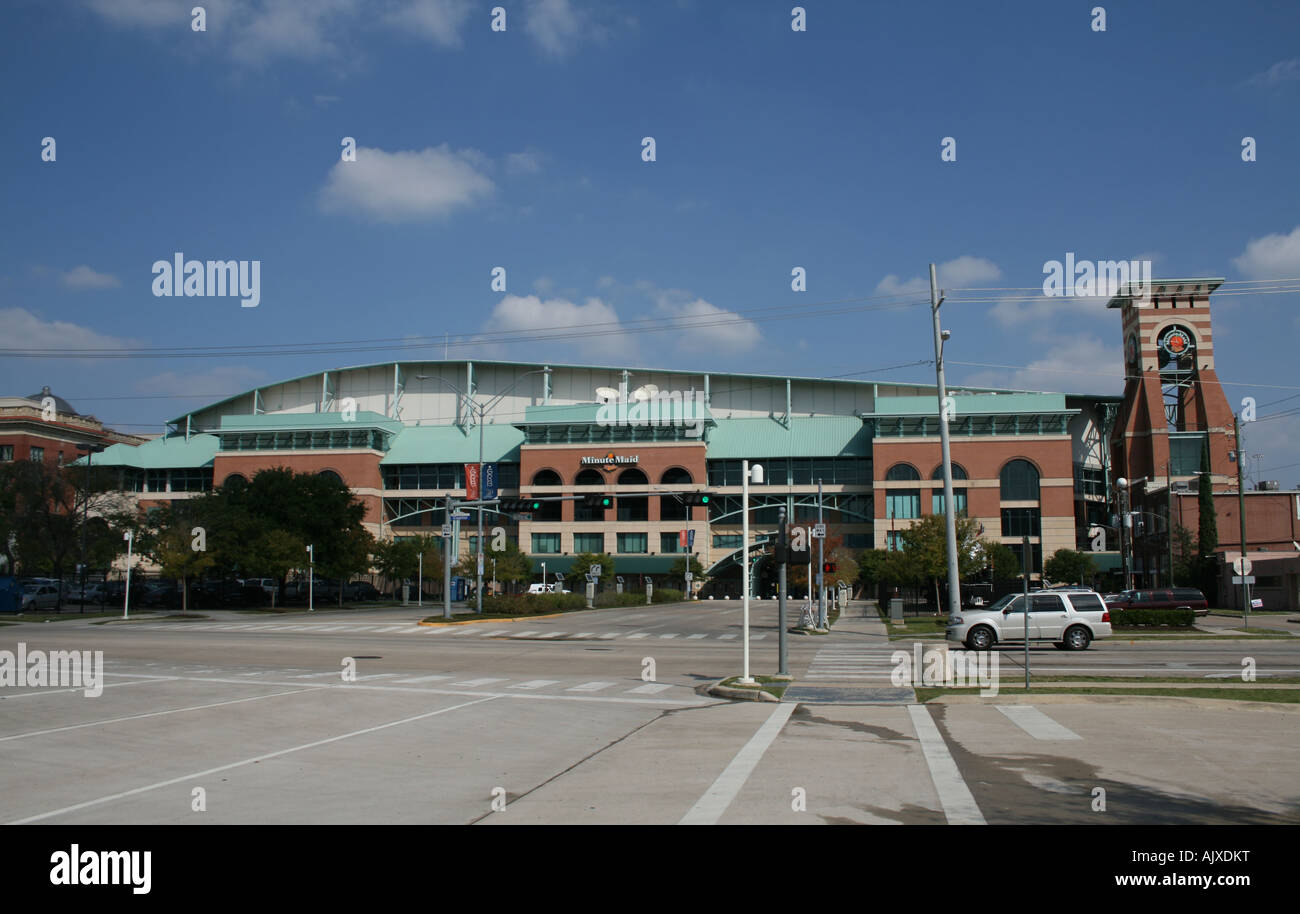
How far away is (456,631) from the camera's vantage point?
3984 centimetres

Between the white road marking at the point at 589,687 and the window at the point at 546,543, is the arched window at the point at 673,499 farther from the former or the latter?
the white road marking at the point at 589,687

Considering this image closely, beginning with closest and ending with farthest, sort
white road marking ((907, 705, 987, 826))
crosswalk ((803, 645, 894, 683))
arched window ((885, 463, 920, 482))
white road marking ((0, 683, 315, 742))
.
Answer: white road marking ((907, 705, 987, 826))
white road marking ((0, 683, 315, 742))
crosswalk ((803, 645, 894, 683))
arched window ((885, 463, 920, 482))

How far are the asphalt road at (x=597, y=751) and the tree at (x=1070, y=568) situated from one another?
173ft

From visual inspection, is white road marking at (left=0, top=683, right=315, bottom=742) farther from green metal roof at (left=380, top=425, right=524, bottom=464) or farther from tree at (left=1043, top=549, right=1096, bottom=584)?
green metal roof at (left=380, top=425, right=524, bottom=464)

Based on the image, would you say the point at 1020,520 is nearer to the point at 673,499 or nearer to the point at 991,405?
the point at 991,405

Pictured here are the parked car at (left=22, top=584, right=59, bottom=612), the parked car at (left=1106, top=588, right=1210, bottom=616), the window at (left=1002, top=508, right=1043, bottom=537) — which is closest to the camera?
the parked car at (left=1106, top=588, right=1210, bottom=616)

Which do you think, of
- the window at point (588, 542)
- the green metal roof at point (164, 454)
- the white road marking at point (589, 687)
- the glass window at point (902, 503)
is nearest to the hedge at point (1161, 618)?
the white road marking at point (589, 687)

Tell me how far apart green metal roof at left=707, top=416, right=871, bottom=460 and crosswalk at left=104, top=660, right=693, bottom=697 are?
231ft

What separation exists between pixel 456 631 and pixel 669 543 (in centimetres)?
5035

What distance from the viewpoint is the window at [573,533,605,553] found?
297 feet

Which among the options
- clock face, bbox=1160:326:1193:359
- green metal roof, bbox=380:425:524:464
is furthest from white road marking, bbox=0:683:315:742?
clock face, bbox=1160:326:1193:359

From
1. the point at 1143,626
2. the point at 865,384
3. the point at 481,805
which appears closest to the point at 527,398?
the point at 865,384

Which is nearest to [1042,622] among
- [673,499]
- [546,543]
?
[673,499]

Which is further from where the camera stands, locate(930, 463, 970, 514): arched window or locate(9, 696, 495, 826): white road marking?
locate(930, 463, 970, 514): arched window
